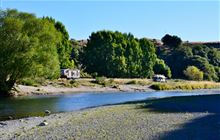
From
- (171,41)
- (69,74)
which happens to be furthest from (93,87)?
(171,41)

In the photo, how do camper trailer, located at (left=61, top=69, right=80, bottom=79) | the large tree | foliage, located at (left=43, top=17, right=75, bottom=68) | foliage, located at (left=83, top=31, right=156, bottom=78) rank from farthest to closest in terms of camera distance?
1. foliage, located at (left=83, top=31, right=156, bottom=78)
2. camper trailer, located at (left=61, top=69, right=80, bottom=79)
3. foliage, located at (left=43, top=17, right=75, bottom=68)
4. the large tree

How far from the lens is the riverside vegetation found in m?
64.3

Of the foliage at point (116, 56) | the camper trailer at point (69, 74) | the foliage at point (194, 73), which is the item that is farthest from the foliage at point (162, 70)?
the camper trailer at point (69, 74)

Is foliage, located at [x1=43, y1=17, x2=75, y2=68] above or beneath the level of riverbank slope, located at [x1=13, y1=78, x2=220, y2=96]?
above

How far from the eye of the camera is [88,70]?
123250 millimetres

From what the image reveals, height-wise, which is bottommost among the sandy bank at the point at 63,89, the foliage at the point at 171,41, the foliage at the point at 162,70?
the sandy bank at the point at 63,89

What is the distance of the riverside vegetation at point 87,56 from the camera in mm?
64312

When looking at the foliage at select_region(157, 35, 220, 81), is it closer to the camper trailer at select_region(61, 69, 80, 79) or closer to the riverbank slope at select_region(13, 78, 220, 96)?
the riverbank slope at select_region(13, 78, 220, 96)

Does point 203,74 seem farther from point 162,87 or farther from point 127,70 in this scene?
point 162,87

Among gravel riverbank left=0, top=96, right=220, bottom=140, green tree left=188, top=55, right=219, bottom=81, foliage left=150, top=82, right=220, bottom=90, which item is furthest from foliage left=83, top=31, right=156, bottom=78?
gravel riverbank left=0, top=96, right=220, bottom=140

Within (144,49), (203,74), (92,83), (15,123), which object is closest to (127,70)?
(144,49)

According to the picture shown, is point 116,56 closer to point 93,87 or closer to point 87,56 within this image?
point 87,56

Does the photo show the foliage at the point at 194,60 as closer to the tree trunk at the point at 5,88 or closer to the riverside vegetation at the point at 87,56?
the riverside vegetation at the point at 87,56

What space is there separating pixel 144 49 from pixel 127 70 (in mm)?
14665
